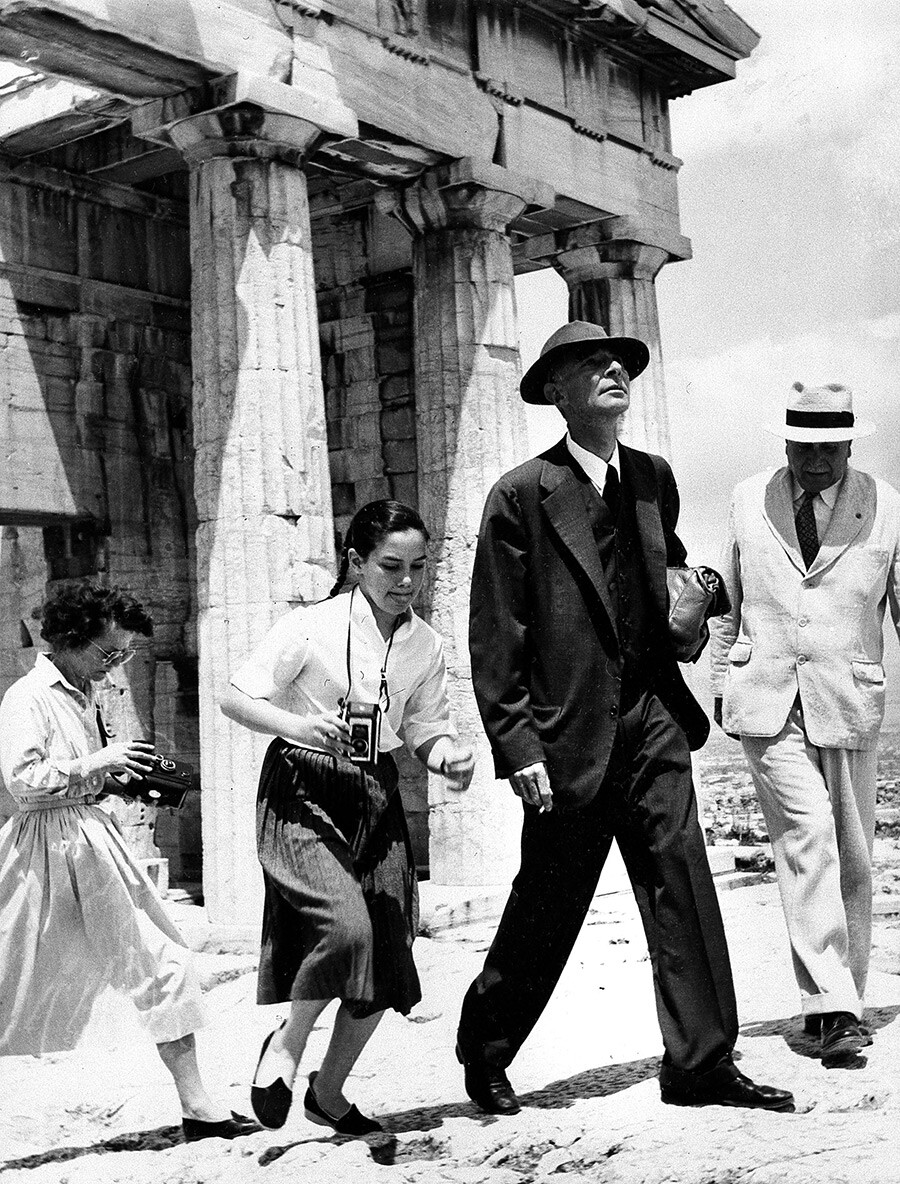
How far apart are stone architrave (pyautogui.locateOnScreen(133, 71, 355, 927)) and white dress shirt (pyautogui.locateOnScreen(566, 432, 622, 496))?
4.84m

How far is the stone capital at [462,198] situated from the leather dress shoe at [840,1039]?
7.84 m

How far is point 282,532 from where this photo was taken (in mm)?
10023

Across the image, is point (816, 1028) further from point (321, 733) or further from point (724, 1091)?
point (321, 733)

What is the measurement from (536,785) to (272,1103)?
118 cm

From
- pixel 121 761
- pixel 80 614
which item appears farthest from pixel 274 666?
pixel 80 614

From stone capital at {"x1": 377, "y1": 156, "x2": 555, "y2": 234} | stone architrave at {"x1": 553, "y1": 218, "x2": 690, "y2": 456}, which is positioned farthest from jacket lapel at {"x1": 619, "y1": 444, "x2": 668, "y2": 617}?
stone architrave at {"x1": 553, "y1": 218, "x2": 690, "y2": 456}

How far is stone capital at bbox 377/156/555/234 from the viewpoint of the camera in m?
11.9

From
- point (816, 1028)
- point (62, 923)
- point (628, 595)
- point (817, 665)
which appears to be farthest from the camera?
point (817, 665)

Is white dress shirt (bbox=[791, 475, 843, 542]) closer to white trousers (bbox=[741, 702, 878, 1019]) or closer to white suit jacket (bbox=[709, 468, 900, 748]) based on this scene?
white suit jacket (bbox=[709, 468, 900, 748])

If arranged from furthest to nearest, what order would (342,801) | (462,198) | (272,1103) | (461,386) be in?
(461,386) < (462,198) < (342,801) < (272,1103)

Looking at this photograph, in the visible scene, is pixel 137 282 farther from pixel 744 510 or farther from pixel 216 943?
pixel 744 510

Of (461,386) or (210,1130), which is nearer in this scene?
(210,1130)

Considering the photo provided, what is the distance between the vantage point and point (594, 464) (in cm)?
532

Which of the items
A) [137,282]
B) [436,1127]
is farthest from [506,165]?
[436,1127]
